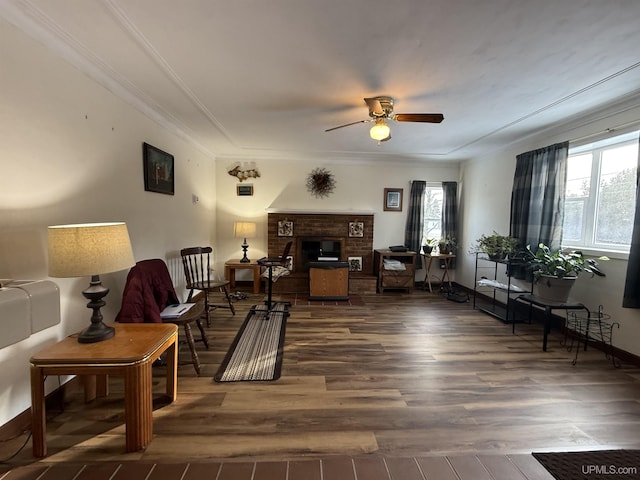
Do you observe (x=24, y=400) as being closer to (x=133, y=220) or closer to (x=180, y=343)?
(x=180, y=343)

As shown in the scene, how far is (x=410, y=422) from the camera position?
5.89ft

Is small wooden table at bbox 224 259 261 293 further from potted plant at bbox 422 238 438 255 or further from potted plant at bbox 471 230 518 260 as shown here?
potted plant at bbox 471 230 518 260

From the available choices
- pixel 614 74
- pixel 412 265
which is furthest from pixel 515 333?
pixel 614 74

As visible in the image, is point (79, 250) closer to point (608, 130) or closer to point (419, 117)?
point (419, 117)

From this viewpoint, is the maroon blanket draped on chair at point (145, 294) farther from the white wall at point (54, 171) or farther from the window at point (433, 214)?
the window at point (433, 214)

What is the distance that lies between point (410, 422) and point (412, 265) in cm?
351

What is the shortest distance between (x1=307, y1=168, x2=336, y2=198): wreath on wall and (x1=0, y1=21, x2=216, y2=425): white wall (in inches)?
→ 111

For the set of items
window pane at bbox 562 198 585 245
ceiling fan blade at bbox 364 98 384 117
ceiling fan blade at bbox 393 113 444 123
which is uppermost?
ceiling fan blade at bbox 364 98 384 117

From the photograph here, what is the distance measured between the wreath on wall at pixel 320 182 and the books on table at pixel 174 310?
3.24 meters

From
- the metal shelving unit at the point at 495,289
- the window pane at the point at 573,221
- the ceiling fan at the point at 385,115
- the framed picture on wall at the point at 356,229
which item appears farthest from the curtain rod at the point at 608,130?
the framed picture on wall at the point at 356,229

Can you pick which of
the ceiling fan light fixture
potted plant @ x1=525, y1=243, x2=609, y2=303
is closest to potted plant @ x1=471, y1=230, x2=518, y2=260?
potted plant @ x1=525, y1=243, x2=609, y2=303

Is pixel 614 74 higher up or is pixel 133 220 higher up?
pixel 614 74

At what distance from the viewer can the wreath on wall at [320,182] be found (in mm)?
5207

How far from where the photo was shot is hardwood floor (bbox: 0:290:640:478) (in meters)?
1.57
